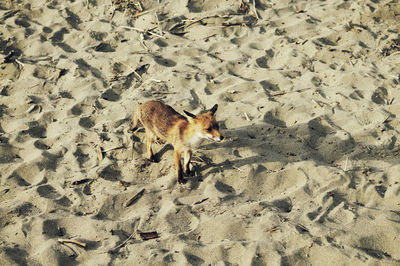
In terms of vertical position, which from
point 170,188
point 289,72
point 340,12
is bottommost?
point 170,188

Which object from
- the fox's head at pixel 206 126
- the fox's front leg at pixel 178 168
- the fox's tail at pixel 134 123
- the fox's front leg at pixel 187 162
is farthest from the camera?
the fox's tail at pixel 134 123

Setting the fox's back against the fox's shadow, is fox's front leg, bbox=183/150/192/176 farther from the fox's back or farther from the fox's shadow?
the fox's back

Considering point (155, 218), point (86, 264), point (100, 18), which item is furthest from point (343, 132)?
point (100, 18)

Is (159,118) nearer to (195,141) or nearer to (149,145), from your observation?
(149,145)

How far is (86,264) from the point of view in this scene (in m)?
3.84

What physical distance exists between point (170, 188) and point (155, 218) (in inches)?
22.1

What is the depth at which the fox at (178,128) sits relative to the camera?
4.78m

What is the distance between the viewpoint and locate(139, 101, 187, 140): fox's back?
5.16 metres

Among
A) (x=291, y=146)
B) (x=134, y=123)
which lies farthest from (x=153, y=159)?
(x=291, y=146)

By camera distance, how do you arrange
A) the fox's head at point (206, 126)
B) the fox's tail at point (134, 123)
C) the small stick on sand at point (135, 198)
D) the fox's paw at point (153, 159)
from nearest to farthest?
the small stick on sand at point (135, 198) → the fox's head at point (206, 126) → the fox's paw at point (153, 159) → the fox's tail at point (134, 123)

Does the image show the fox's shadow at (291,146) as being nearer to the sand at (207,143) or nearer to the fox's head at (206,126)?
the sand at (207,143)

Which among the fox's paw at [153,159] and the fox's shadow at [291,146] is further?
the fox's paw at [153,159]

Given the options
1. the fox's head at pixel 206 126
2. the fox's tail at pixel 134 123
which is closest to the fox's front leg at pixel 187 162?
the fox's head at pixel 206 126

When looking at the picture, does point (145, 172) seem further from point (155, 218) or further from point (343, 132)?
point (343, 132)
